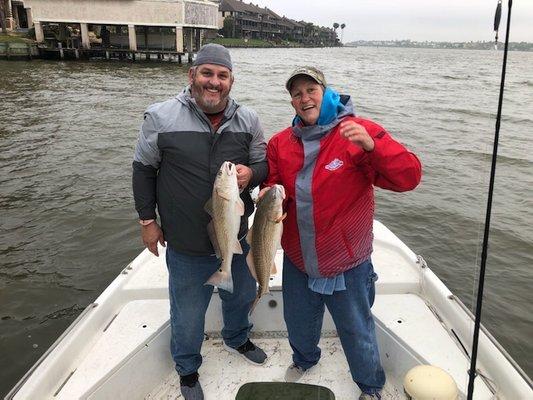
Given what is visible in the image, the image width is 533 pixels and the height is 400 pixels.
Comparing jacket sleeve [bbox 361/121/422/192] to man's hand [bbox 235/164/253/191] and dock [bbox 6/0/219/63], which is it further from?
dock [bbox 6/0/219/63]

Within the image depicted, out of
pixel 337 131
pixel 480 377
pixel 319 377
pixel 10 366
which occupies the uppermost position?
pixel 337 131

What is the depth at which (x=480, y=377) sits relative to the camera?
3.41 m

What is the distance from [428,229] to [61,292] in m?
7.73

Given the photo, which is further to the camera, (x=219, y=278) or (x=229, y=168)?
(x=219, y=278)

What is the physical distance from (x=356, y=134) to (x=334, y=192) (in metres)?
0.50

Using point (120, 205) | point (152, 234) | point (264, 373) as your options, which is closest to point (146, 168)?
point (152, 234)

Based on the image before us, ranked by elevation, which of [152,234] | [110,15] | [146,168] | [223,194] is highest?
[110,15]

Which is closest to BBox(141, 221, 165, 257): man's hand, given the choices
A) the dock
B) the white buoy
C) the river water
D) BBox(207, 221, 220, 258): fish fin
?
BBox(207, 221, 220, 258): fish fin

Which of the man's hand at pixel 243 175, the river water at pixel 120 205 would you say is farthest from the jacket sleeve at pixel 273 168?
the river water at pixel 120 205

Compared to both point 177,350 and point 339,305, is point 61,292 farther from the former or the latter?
point 339,305

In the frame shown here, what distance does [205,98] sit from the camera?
3152 millimetres

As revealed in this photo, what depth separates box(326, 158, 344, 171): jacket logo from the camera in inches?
116

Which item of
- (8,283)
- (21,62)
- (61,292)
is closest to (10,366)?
(61,292)

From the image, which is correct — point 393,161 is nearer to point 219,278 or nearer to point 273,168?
point 273,168
